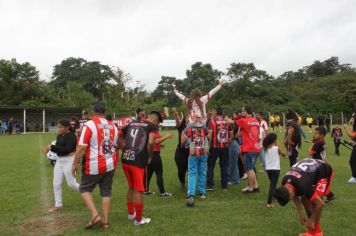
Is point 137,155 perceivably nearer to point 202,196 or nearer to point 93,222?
point 93,222

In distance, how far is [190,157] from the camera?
747 cm

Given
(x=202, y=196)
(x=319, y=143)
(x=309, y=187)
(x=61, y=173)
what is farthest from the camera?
(x=202, y=196)

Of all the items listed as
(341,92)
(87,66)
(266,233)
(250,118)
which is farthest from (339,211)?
(87,66)

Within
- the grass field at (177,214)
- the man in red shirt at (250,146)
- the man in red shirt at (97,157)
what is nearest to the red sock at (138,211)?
the grass field at (177,214)

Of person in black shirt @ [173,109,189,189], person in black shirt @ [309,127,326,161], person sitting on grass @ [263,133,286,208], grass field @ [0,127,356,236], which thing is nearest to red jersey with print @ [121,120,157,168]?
grass field @ [0,127,356,236]

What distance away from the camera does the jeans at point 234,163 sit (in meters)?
9.59

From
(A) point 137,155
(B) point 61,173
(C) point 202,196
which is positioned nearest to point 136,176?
(A) point 137,155

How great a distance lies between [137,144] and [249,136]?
3.18 m

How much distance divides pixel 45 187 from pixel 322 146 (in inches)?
264

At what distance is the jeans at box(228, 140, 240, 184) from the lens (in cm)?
959

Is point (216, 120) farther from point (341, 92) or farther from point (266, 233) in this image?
point (341, 92)

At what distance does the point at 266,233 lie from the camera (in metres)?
5.59

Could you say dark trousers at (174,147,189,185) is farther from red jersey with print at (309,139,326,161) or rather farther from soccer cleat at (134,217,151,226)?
red jersey with print at (309,139,326,161)

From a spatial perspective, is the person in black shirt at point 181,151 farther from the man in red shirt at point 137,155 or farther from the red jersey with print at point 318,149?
the red jersey with print at point 318,149
